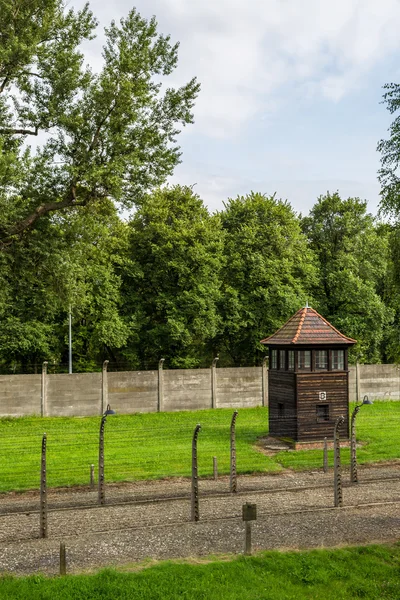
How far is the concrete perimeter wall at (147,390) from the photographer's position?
3067 cm

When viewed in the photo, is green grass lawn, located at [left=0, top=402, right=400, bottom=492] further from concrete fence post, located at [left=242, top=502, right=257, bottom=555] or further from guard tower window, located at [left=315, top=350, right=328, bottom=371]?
concrete fence post, located at [left=242, top=502, right=257, bottom=555]

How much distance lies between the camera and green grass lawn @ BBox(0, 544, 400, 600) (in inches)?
422

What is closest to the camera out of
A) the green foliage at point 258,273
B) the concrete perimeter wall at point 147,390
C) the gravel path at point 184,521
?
the gravel path at point 184,521

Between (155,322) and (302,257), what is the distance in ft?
36.9

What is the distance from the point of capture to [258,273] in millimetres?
41438

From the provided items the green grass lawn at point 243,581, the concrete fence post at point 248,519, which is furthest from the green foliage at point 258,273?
the green grass lawn at point 243,581

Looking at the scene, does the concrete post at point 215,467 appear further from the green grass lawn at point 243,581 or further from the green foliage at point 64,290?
the green foliage at point 64,290

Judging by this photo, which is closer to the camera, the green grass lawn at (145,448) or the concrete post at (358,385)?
the green grass lawn at (145,448)

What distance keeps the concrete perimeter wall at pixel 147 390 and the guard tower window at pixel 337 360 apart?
18.3 ft

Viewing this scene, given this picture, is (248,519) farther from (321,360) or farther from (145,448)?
(321,360)

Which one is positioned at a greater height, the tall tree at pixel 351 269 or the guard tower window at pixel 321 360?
the tall tree at pixel 351 269

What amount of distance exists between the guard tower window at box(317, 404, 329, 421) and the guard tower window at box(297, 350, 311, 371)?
66.5 inches

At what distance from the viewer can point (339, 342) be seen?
2673 centimetres

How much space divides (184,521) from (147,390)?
17.7 meters
